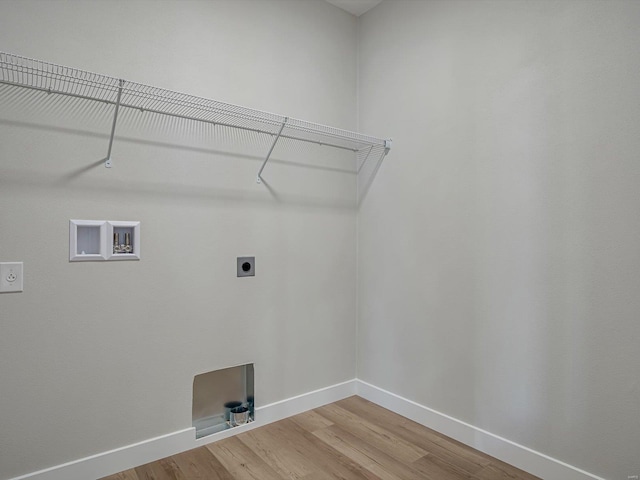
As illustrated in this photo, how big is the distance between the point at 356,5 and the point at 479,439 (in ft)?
8.73

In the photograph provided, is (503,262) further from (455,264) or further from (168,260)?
(168,260)

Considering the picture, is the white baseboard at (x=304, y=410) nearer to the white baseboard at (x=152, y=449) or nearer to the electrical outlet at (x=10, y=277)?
the white baseboard at (x=152, y=449)

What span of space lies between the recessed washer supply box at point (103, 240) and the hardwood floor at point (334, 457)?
3.18 feet

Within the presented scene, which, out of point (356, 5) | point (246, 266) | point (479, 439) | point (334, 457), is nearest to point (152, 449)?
point (334, 457)

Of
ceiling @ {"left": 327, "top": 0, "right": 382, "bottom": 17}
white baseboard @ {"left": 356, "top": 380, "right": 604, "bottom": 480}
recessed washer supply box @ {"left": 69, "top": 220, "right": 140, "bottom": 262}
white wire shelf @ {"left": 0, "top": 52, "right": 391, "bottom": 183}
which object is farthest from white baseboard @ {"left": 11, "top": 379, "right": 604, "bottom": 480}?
ceiling @ {"left": 327, "top": 0, "right": 382, "bottom": 17}

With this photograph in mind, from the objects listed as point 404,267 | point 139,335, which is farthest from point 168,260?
point 404,267

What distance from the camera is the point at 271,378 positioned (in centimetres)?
232

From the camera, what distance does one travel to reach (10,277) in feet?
5.19

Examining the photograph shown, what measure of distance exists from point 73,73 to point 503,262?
6.89 ft

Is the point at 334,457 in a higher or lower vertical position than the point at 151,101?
lower

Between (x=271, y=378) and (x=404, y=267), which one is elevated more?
(x=404, y=267)

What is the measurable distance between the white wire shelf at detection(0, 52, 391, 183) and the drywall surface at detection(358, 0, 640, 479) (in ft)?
1.61

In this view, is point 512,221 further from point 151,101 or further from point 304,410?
point 151,101

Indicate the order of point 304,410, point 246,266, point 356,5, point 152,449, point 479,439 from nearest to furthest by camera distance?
point 152,449 < point 479,439 < point 246,266 < point 304,410 < point 356,5
